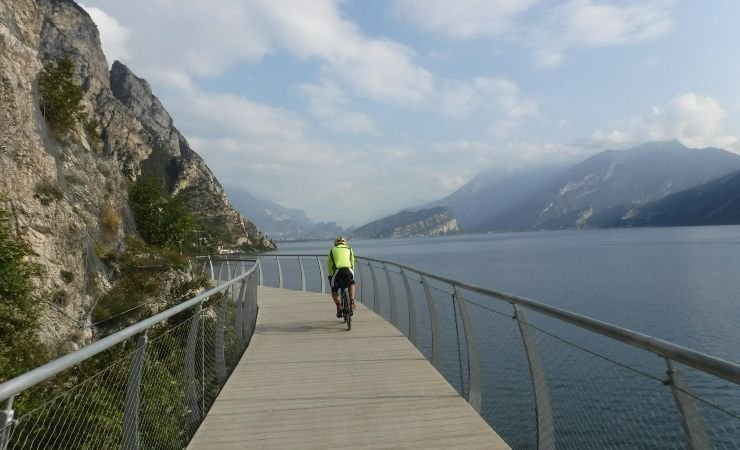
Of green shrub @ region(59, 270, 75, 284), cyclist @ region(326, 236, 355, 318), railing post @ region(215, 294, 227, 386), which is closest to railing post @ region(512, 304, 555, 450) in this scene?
railing post @ region(215, 294, 227, 386)

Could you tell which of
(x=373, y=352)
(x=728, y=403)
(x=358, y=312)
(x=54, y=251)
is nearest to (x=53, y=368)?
(x=373, y=352)

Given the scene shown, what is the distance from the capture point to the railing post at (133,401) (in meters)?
3.35

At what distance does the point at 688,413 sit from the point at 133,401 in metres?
3.05

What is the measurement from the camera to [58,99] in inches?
871

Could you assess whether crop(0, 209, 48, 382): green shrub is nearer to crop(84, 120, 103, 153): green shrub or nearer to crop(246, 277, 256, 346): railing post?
crop(246, 277, 256, 346): railing post

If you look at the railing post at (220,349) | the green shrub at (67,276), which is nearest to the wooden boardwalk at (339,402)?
the railing post at (220,349)

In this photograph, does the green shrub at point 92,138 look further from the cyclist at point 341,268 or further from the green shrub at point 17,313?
the cyclist at point 341,268

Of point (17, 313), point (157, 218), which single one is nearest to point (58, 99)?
point (17, 313)

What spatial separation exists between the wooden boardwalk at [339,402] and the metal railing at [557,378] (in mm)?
473

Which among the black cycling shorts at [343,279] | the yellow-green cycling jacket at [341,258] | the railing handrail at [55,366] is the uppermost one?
the yellow-green cycling jacket at [341,258]

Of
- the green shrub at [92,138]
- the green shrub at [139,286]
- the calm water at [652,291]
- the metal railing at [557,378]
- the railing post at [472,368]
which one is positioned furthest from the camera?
the green shrub at [92,138]

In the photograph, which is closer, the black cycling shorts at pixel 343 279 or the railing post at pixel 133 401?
the railing post at pixel 133 401

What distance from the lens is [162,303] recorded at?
1914 cm

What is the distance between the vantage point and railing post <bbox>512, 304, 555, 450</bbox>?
12.3 feet
